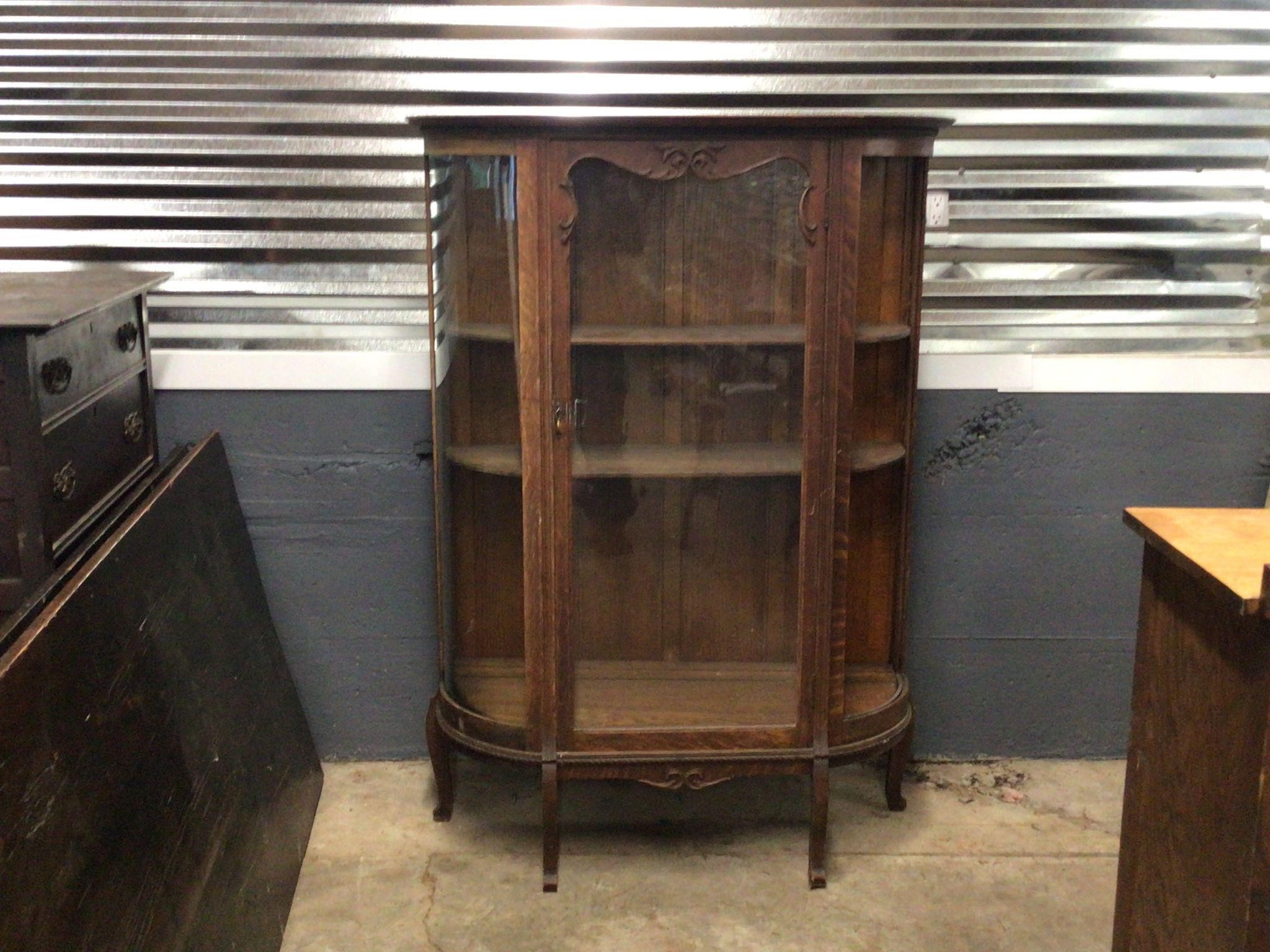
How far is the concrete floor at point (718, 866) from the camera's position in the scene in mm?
2332

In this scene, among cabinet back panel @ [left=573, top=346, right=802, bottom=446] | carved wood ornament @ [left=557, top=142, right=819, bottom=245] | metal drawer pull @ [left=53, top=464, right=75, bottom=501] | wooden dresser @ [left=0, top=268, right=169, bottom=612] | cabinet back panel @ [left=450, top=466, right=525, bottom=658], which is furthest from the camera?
cabinet back panel @ [left=450, top=466, right=525, bottom=658]

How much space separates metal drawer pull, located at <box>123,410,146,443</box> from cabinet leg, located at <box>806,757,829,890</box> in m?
1.41

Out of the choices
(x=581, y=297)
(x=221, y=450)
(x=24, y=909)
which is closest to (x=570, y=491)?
(x=581, y=297)

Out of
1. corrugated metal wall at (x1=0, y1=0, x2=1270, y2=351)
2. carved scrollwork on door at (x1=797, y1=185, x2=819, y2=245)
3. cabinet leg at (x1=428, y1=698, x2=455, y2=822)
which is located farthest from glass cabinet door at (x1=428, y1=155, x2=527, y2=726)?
carved scrollwork on door at (x1=797, y1=185, x2=819, y2=245)

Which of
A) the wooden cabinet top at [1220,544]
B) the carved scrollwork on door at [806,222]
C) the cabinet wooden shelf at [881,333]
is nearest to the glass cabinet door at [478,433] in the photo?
the carved scrollwork on door at [806,222]

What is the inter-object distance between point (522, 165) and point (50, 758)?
3.90 feet

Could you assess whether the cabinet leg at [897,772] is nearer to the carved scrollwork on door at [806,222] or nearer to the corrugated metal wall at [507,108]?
the corrugated metal wall at [507,108]

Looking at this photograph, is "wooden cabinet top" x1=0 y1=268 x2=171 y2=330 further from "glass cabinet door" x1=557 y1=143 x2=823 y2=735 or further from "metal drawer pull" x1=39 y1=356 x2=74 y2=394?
"glass cabinet door" x1=557 y1=143 x2=823 y2=735

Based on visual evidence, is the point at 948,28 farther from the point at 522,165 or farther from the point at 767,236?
the point at 522,165

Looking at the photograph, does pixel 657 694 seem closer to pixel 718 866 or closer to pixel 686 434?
pixel 718 866

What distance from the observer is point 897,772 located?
8.98ft

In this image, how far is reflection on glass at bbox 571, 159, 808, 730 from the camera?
2.25m


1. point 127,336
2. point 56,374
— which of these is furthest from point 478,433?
point 56,374

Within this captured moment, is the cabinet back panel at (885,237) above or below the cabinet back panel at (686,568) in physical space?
above
